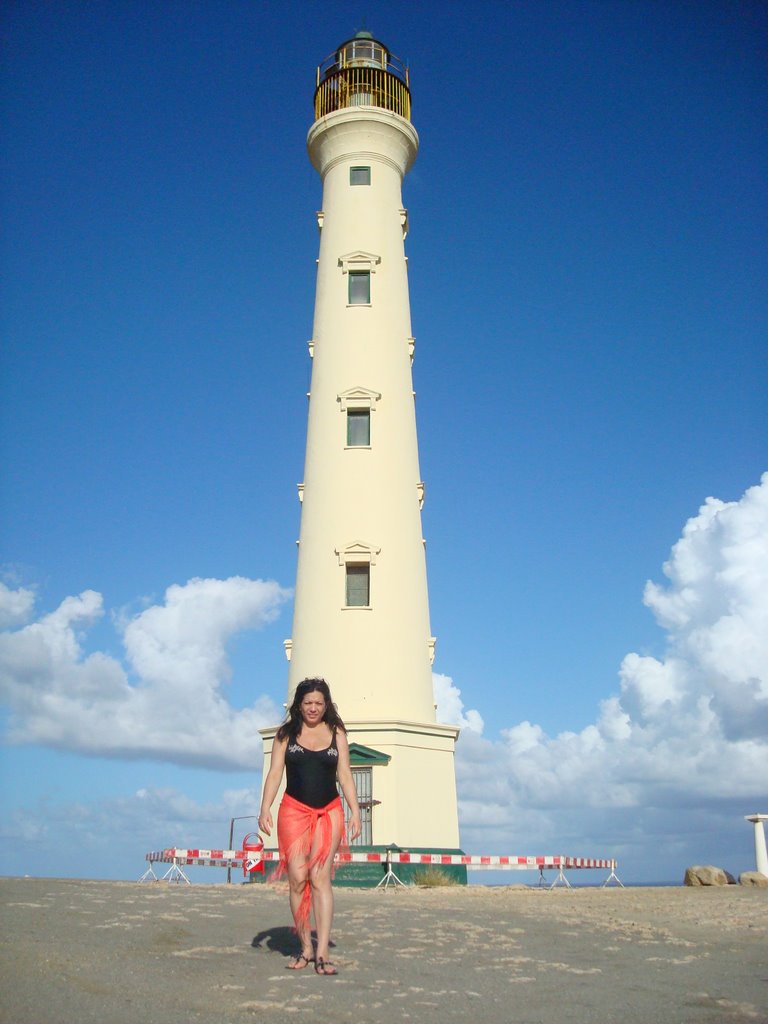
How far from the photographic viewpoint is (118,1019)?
5.76 metres

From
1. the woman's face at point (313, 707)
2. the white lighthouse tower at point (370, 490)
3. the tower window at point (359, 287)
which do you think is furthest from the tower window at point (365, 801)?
the woman's face at point (313, 707)

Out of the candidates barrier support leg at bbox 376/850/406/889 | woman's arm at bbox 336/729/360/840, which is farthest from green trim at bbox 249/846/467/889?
woman's arm at bbox 336/729/360/840

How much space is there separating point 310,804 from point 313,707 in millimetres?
762

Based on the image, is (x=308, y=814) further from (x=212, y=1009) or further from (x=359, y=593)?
(x=359, y=593)

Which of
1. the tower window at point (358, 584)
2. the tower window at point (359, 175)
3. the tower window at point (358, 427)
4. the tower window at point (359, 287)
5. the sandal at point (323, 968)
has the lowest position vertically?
the sandal at point (323, 968)

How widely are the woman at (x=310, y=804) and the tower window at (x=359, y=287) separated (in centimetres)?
2101

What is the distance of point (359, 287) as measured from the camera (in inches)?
1105

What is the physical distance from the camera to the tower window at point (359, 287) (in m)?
27.9

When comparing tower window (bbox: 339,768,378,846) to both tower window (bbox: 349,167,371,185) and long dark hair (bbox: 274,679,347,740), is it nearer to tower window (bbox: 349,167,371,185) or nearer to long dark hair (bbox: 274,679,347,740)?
long dark hair (bbox: 274,679,347,740)

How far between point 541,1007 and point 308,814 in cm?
229

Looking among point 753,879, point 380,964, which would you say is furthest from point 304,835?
point 753,879

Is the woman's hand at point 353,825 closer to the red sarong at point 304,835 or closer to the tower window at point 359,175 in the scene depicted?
the red sarong at point 304,835

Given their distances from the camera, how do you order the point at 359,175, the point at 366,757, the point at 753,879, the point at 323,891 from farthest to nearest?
1. the point at 359,175
2. the point at 366,757
3. the point at 753,879
4. the point at 323,891

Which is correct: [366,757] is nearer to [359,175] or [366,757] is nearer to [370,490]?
[370,490]
